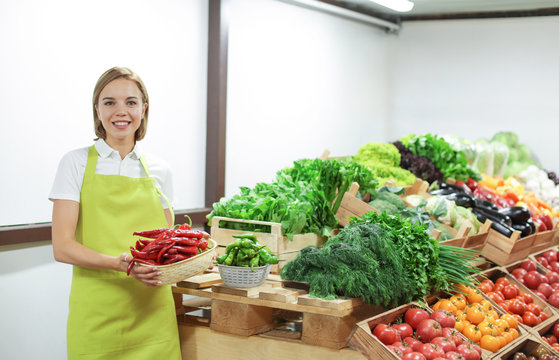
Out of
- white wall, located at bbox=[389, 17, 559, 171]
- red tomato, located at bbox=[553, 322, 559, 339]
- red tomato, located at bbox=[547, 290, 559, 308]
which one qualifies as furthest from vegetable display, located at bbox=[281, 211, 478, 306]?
white wall, located at bbox=[389, 17, 559, 171]

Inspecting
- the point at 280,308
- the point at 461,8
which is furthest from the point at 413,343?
the point at 461,8

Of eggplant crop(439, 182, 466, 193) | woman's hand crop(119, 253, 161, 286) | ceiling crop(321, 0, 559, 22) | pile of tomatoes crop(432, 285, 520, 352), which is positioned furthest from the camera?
ceiling crop(321, 0, 559, 22)

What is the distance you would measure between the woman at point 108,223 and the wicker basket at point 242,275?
1.24ft

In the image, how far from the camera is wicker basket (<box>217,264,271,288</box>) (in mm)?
2920

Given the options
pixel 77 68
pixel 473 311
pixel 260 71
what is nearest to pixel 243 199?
pixel 473 311

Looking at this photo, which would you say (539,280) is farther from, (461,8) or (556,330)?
(461,8)

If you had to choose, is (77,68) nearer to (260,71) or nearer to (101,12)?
(101,12)

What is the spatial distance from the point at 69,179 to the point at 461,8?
6.81m

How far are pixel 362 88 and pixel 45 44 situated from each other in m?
4.99

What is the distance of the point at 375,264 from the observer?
291 cm

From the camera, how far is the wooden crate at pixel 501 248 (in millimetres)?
4469

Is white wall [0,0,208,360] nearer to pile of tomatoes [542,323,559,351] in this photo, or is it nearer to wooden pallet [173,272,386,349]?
wooden pallet [173,272,386,349]

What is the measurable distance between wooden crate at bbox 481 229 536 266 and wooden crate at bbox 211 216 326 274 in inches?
61.5

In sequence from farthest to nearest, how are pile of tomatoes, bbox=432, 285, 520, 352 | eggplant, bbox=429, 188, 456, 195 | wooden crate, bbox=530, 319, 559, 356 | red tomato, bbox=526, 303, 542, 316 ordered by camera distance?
eggplant, bbox=429, 188, 456, 195 → red tomato, bbox=526, 303, 542, 316 → wooden crate, bbox=530, 319, 559, 356 → pile of tomatoes, bbox=432, 285, 520, 352
